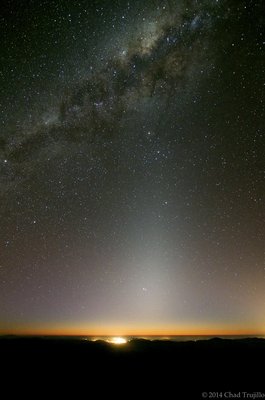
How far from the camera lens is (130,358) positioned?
16.3 m

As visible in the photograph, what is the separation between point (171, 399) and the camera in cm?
1069

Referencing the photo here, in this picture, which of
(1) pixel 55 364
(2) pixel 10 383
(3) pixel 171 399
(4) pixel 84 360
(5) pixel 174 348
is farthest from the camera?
(5) pixel 174 348

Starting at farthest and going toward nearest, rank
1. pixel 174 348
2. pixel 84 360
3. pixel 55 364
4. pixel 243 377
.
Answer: pixel 174 348
pixel 84 360
pixel 55 364
pixel 243 377

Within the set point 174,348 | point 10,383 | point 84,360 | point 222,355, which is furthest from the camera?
point 174,348

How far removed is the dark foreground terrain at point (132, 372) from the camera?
1128 centimetres

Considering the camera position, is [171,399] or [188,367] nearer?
[171,399]

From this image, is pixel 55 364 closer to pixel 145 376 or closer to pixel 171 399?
pixel 145 376

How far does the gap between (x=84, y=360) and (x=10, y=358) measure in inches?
157

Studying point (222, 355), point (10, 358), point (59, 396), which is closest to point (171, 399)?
point (59, 396)

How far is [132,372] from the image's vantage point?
13773 mm

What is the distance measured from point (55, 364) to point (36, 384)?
120 inches

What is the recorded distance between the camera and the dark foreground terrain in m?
11.3

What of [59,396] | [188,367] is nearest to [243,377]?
[188,367]

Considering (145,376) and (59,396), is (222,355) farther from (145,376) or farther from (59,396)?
(59,396)
